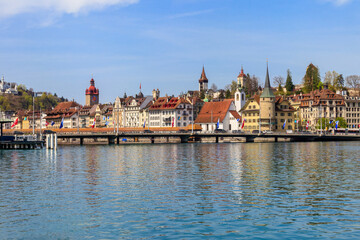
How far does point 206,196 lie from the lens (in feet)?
109

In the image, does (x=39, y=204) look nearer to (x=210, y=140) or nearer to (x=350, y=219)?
(x=350, y=219)

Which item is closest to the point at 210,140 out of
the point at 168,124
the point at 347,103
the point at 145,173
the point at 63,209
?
the point at 168,124

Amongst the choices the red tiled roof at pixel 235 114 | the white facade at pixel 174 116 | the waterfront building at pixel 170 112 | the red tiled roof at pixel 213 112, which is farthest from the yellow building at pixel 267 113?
the waterfront building at pixel 170 112

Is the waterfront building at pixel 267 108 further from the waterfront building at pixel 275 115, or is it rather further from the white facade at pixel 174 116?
the white facade at pixel 174 116

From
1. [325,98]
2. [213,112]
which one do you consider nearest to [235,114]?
[213,112]

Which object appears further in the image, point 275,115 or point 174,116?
point 174,116

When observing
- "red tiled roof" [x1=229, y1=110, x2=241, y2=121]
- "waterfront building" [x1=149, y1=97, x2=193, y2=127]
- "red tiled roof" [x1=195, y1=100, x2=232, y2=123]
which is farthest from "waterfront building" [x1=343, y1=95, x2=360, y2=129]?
"waterfront building" [x1=149, y1=97, x2=193, y2=127]

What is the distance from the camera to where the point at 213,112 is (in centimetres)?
17612

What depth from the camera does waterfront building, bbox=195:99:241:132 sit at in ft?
563

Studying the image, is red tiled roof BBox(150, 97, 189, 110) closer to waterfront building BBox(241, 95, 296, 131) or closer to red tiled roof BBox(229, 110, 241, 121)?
red tiled roof BBox(229, 110, 241, 121)

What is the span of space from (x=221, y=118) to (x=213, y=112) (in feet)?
18.7

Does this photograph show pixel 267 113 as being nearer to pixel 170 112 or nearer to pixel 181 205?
pixel 170 112

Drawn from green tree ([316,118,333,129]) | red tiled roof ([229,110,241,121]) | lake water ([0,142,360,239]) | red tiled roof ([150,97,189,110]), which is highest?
red tiled roof ([150,97,189,110])

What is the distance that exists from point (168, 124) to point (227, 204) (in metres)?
157
